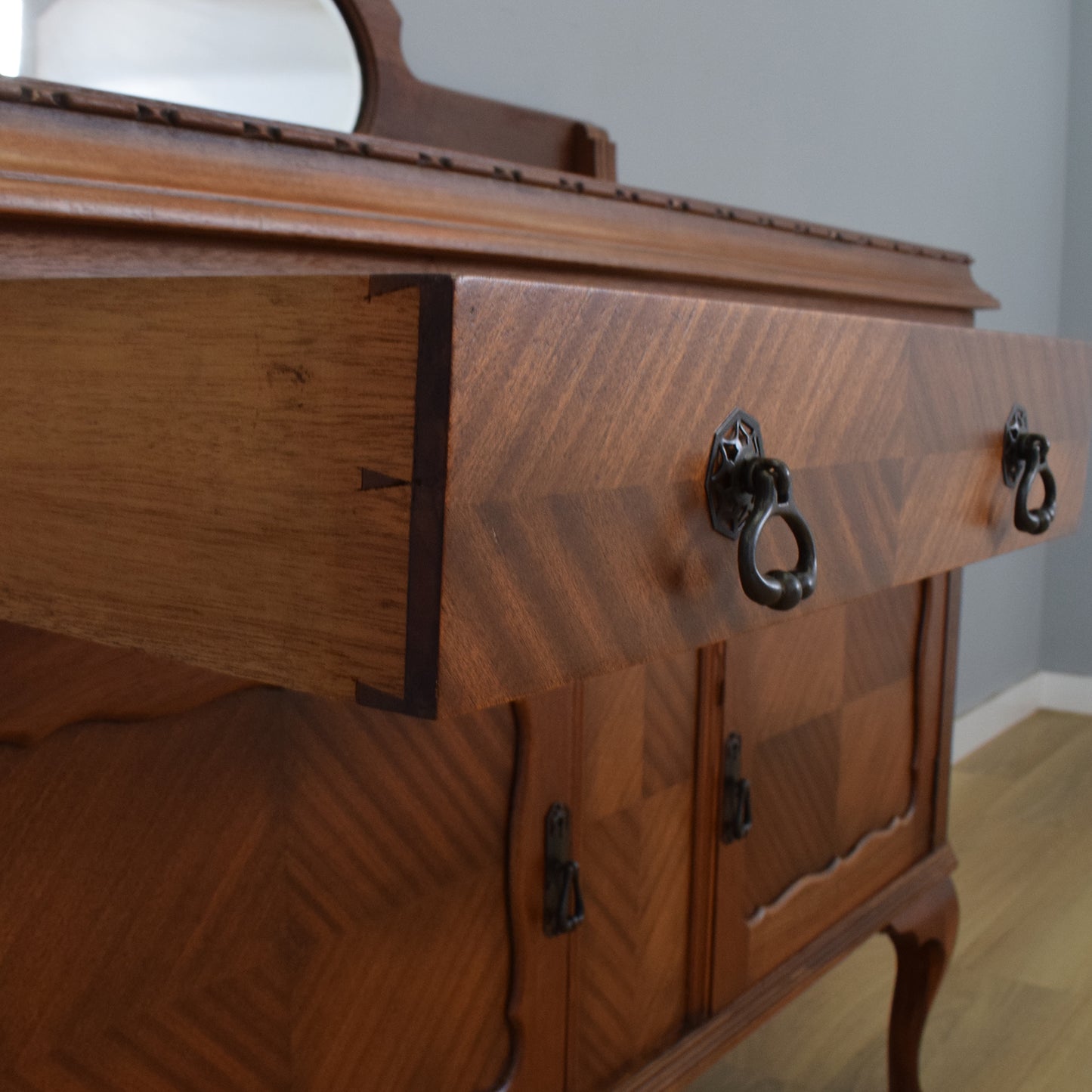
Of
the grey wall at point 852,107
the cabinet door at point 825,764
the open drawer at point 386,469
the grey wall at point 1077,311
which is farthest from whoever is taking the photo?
the grey wall at point 1077,311

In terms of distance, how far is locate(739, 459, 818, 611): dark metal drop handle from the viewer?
473 millimetres

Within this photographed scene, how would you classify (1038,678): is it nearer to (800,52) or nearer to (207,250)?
(800,52)

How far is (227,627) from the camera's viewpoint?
397 mm

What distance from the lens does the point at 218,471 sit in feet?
1.30

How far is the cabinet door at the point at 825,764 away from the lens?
38.9 inches

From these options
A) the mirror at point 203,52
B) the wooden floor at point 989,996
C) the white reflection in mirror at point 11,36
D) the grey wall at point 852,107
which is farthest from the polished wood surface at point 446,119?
the wooden floor at point 989,996

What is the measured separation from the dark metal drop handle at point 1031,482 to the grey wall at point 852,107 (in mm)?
869

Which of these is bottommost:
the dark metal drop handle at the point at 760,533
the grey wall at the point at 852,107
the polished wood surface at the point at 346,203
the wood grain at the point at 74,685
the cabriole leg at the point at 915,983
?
the cabriole leg at the point at 915,983

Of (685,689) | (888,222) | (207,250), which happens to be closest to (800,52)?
(888,222)

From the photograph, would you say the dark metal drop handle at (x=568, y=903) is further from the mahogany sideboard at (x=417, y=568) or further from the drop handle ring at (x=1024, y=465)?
the drop handle ring at (x=1024, y=465)

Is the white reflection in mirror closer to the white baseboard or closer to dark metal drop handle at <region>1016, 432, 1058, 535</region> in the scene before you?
dark metal drop handle at <region>1016, 432, 1058, 535</region>

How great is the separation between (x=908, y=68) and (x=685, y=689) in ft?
6.35

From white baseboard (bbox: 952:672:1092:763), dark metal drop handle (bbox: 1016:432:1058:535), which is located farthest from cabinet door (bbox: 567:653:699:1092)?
white baseboard (bbox: 952:672:1092:763)

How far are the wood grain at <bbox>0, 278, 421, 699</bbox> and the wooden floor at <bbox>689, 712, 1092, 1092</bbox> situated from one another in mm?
1331
